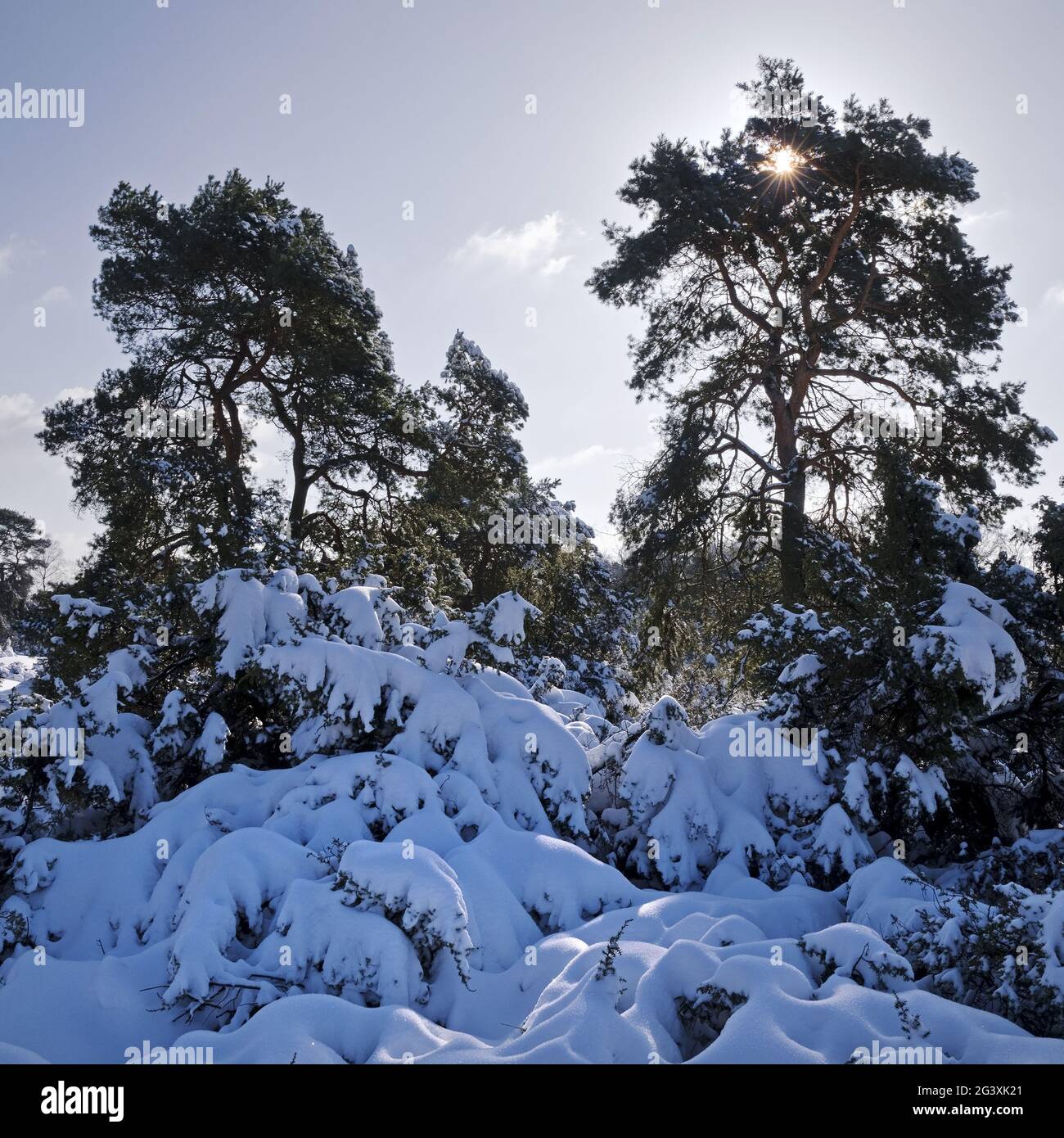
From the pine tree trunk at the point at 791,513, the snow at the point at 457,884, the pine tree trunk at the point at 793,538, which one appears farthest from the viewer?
the pine tree trunk at the point at 791,513

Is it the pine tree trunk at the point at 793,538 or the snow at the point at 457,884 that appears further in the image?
the pine tree trunk at the point at 793,538

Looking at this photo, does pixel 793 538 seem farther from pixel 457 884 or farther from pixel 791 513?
pixel 457 884

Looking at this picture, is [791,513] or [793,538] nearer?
[793,538]

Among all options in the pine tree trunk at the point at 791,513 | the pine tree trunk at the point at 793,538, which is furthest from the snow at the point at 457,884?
the pine tree trunk at the point at 791,513

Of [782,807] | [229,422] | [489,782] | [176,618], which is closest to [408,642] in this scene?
[489,782]

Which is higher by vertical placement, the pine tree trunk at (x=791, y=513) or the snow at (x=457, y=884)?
the pine tree trunk at (x=791, y=513)

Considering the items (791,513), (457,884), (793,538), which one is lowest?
(457,884)

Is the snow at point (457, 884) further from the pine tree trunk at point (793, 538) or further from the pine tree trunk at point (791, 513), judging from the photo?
the pine tree trunk at point (791, 513)

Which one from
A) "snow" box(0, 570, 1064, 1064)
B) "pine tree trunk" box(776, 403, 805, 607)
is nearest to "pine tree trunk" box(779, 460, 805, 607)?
"pine tree trunk" box(776, 403, 805, 607)

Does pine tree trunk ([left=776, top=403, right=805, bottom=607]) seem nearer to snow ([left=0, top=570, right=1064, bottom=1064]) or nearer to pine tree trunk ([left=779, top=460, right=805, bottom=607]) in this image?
pine tree trunk ([left=779, top=460, right=805, bottom=607])

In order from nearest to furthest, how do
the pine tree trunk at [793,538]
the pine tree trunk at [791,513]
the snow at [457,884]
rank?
the snow at [457,884]
the pine tree trunk at [793,538]
the pine tree trunk at [791,513]

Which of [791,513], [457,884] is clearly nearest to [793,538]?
[791,513]
